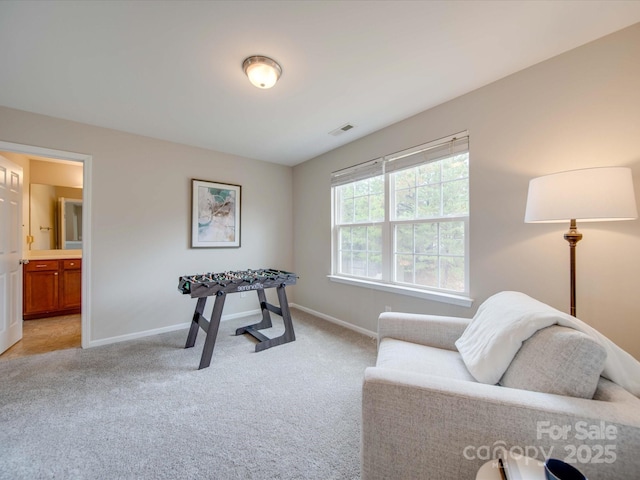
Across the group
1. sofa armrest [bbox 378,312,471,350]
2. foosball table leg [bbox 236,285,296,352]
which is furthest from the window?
foosball table leg [bbox 236,285,296,352]

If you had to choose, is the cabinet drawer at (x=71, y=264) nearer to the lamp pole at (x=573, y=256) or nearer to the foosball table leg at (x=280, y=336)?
the foosball table leg at (x=280, y=336)

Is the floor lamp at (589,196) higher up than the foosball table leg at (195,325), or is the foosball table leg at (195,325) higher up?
the floor lamp at (589,196)

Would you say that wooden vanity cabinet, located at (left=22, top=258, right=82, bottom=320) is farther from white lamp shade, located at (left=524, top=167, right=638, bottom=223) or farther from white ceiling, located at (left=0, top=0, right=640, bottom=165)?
white lamp shade, located at (left=524, top=167, right=638, bottom=223)

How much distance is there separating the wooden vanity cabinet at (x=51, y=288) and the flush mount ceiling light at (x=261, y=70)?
13.3ft

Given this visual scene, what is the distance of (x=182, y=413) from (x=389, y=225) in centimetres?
245

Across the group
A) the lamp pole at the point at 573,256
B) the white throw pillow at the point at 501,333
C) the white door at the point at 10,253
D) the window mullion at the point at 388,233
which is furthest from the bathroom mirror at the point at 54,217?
the lamp pole at the point at 573,256

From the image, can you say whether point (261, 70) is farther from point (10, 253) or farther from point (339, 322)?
point (10, 253)

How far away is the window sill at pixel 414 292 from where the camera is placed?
86.7 inches

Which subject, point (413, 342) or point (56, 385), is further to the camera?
point (56, 385)

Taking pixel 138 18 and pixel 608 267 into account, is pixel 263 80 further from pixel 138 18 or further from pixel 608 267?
pixel 608 267

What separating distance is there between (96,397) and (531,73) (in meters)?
3.98

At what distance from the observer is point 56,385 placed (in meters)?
1.99

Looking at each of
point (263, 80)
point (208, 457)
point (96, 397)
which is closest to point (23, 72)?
point (263, 80)

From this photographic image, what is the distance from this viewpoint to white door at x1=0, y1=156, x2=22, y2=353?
2.52m
